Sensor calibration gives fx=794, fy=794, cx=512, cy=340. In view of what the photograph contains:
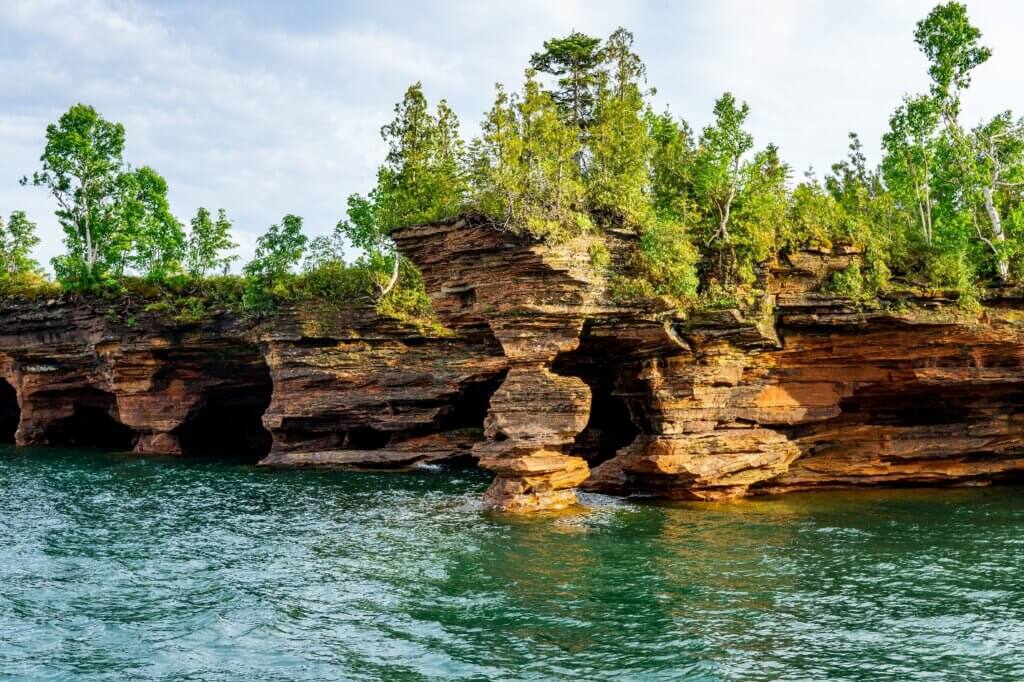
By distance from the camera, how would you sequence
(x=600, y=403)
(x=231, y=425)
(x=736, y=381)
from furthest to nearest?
1. (x=231, y=425)
2. (x=600, y=403)
3. (x=736, y=381)

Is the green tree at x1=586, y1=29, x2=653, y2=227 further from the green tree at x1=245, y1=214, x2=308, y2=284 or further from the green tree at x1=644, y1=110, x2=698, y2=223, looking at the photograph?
the green tree at x1=245, y1=214, x2=308, y2=284

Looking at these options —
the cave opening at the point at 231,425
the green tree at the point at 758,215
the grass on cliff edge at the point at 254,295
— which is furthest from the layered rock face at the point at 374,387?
the green tree at the point at 758,215

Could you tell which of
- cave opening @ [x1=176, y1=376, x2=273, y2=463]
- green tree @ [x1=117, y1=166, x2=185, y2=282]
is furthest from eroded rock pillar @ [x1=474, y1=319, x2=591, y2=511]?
green tree @ [x1=117, y1=166, x2=185, y2=282]

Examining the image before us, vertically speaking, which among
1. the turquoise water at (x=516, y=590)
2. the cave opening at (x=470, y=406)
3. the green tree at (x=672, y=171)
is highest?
the green tree at (x=672, y=171)

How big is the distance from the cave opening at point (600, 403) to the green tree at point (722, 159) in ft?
21.5

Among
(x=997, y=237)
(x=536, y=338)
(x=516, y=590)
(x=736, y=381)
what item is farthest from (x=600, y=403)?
(x=516, y=590)

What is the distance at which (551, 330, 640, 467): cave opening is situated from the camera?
31.4 metres

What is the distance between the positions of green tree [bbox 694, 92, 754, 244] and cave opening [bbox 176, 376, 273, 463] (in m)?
30.0

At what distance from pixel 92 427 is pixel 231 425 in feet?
36.1

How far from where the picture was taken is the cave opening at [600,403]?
31.4m

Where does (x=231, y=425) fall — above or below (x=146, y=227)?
below

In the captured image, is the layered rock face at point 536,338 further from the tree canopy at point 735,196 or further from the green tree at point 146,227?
the green tree at point 146,227

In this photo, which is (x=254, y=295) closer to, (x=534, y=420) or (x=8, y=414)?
(x=534, y=420)

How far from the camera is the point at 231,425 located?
56.9 meters
